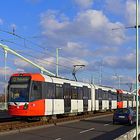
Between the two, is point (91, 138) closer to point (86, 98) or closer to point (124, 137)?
point (124, 137)

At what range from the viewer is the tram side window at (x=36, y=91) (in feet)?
104

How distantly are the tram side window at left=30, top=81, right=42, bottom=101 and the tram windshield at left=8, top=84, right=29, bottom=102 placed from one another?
427 mm

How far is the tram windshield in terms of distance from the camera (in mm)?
31516

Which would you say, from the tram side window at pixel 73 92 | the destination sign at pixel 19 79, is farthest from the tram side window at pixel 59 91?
the destination sign at pixel 19 79

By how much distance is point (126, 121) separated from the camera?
33.5 m

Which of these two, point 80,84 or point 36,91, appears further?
point 80,84

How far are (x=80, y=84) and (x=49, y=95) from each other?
10.4 metres

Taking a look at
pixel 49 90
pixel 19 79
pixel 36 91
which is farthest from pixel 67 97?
pixel 19 79

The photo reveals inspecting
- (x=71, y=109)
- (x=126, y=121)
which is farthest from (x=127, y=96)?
(x=126, y=121)

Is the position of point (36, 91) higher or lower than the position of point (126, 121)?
higher

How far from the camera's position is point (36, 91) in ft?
105

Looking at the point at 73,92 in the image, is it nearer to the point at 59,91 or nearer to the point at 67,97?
the point at 67,97

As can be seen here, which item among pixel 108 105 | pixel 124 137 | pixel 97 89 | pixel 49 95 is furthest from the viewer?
pixel 108 105

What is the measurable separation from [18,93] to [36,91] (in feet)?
4.47
